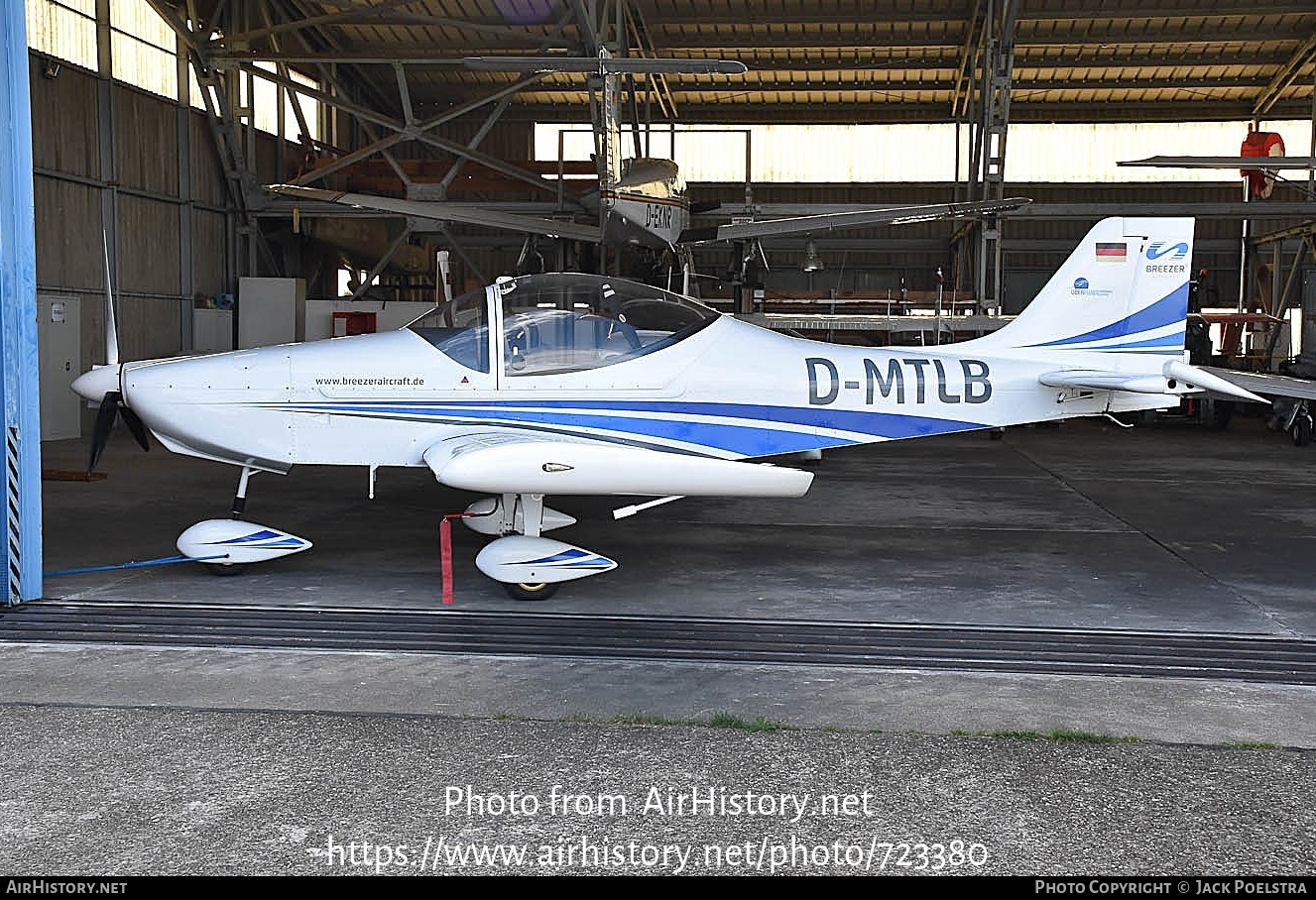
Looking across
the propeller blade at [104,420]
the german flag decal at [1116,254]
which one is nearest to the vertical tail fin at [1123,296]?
the german flag decal at [1116,254]

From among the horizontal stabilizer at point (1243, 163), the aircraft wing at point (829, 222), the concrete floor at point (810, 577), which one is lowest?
the concrete floor at point (810, 577)

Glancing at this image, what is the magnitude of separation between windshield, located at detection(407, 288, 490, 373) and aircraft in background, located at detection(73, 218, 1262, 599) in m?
0.01

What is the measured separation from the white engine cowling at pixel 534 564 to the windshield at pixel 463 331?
4.18 ft

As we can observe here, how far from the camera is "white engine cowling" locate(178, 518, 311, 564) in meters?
7.36

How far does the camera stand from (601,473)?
664 centimetres

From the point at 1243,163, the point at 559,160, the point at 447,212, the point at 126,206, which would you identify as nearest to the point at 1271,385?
the point at 1243,163

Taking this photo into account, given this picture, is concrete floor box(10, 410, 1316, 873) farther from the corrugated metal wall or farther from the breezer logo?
the corrugated metal wall

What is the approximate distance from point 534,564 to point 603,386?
1.39 m

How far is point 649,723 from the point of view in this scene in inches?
188

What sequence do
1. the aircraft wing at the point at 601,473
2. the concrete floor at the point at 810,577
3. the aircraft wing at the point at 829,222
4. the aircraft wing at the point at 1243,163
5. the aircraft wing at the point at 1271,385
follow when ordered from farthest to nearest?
1. the aircraft wing at the point at 829,222
2. the aircraft wing at the point at 1243,163
3. the aircraft wing at the point at 1271,385
4. the aircraft wing at the point at 601,473
5. the concrete floor at the point at 810,577

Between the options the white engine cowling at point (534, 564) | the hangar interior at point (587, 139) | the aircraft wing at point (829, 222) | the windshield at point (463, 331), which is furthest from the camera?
the hangar interior at point (587, 139)

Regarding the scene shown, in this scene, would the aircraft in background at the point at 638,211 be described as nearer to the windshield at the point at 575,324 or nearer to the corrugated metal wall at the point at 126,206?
the corrugated metal wall at the point at 126,206

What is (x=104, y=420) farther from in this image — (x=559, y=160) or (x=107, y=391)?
(x=559, y=160)

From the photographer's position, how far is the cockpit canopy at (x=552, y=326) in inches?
299
